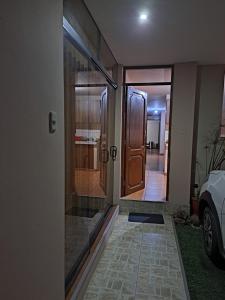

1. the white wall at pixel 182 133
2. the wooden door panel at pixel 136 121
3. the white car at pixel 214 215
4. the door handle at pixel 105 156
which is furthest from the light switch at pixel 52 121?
the wooden door panel at pixel 136 121

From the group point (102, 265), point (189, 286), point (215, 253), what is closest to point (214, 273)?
point (215, 253)

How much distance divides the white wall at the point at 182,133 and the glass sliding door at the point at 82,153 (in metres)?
1.24

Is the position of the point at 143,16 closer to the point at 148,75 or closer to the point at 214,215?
the point at 214,215

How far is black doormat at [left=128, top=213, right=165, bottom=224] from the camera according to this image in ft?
11.4

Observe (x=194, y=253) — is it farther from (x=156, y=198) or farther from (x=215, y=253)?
(x=156, y=198)

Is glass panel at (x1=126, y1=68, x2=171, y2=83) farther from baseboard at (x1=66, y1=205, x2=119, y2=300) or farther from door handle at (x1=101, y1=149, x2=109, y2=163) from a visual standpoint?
baseboard at (x1=66, y1=205, x2=119, y2=300)

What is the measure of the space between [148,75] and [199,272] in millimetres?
3293

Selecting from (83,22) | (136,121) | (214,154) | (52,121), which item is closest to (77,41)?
(83,22)

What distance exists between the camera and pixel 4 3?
77cm

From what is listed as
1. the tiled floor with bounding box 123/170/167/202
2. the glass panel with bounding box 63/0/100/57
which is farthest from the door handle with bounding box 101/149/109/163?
the glass panel with bounding box 63/0/100/57

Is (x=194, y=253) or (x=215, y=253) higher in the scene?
(x=215, y=253)

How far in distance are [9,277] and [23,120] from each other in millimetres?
607

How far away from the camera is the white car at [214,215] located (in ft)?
6.72

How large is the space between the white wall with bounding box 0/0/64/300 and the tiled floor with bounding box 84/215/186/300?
805mm
